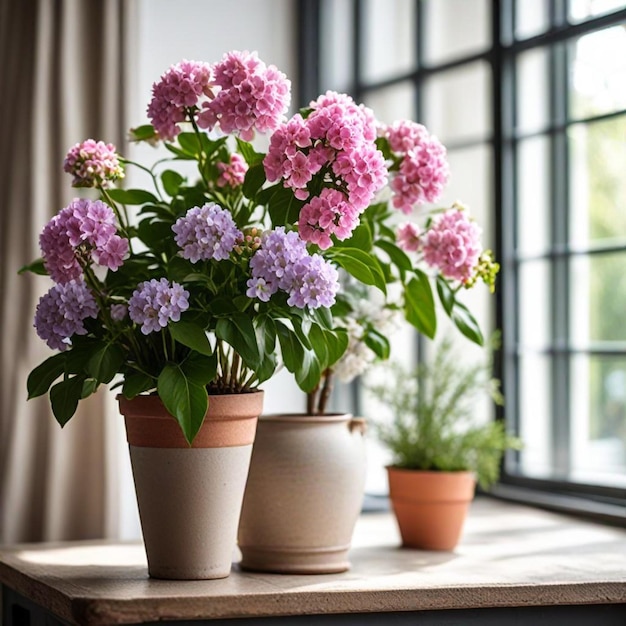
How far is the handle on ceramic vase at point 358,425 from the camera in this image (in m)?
1.85

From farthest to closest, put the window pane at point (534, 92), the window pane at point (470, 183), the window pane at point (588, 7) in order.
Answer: the window pane at point (470, 183) → the window pane at point (534, 92) → the window pane at point (588, 7)

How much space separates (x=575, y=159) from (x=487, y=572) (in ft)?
6.47

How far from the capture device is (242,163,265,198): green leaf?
1.67 m

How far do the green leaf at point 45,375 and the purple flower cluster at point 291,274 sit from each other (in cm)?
31

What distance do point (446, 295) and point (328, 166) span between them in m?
0.42

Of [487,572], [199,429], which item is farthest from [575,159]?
[199,429]

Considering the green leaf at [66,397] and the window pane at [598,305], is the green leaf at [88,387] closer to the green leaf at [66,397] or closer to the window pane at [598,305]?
the green leaf at [66,397]

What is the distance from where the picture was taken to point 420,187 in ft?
6.00

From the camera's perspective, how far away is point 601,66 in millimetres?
3031

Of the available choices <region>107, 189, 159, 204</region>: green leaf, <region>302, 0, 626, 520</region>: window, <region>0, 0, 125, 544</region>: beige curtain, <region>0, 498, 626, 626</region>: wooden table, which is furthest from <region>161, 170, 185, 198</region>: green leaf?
<region>302, 0, 626, 520</region>: window

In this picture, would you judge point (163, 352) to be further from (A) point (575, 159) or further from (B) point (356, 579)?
(A) point (575, 159)

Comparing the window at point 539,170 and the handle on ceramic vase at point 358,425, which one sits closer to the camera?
the handle on ceramic vase at point 358,425

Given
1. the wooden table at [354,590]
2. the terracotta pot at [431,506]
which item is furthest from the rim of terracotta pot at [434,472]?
the wooden table at [354,590]

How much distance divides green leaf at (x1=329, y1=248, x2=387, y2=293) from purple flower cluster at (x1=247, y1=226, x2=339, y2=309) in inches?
4.8
